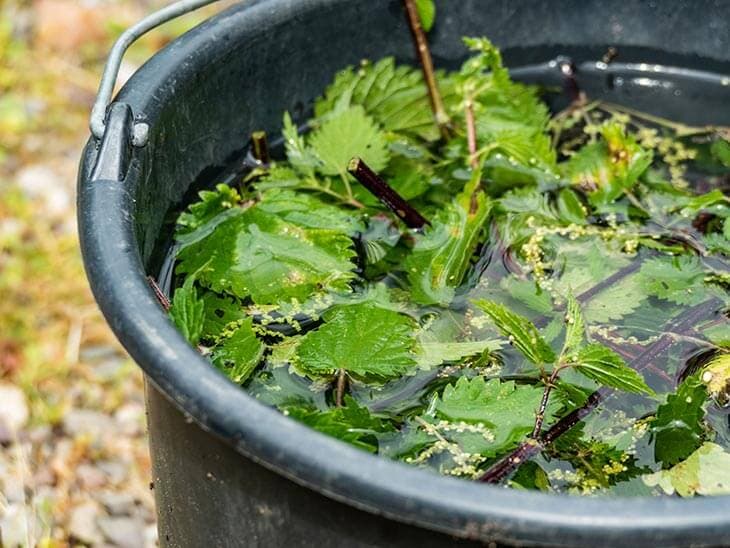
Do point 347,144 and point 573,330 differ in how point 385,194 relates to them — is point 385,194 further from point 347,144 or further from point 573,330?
point 573,330

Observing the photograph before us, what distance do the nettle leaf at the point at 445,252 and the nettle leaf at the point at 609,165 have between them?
24cm

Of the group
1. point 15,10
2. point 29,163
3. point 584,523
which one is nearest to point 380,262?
point 584,523

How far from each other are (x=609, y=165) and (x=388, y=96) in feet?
1.25

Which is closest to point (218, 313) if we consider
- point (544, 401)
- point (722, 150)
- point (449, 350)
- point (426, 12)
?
point (449, 350)

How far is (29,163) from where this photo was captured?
111 inches

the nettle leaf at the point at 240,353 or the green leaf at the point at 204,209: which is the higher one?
the green leaf at the point at 204,209

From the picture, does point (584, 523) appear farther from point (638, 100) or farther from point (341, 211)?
point (638, 100)

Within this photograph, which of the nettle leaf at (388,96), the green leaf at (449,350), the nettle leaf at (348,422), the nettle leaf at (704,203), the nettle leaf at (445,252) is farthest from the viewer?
the nettle leaf at (388,96)

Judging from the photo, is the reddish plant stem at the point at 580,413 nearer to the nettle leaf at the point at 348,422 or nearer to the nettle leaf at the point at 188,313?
the nettle leaf at the point at 348,422

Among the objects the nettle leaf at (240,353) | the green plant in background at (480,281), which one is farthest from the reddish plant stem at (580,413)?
the nettle leaf at (240,353)

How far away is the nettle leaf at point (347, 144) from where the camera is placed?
155 centimetres

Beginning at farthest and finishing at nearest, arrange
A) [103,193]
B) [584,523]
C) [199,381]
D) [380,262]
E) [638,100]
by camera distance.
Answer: [638,100]
[380,262]
[103,193]
[199,381]
[584,523]

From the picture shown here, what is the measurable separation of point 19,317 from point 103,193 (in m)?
1.34

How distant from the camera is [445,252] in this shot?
142 cm
